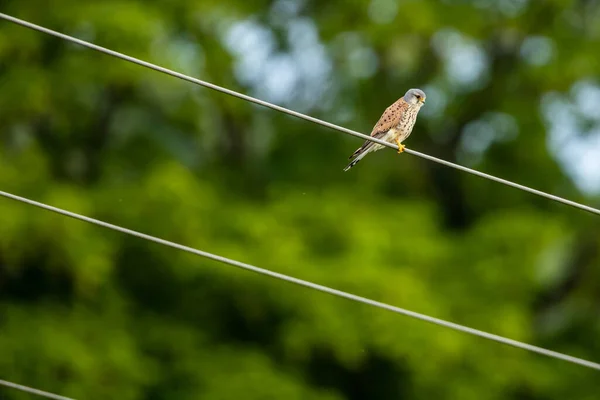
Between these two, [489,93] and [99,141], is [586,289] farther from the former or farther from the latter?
[99,141]

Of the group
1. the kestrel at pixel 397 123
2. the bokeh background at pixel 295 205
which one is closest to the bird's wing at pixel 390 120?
the kestrel at pixel 397 123

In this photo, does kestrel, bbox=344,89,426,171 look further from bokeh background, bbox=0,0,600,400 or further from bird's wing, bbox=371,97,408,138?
bokeh background, bbox=0,0,600,400

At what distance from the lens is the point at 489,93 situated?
47.9 ft

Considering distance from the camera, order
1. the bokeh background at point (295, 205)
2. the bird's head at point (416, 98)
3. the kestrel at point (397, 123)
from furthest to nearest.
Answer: the bokeh background at point (295, 205), the bird's head at point (416, 98), the kestrel at point (397, 123)

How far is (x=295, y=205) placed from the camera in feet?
41.8

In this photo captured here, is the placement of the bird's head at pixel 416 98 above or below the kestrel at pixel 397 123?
above

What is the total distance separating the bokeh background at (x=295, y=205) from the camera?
12.2 metres

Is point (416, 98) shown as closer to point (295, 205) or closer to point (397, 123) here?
point (397, 123)

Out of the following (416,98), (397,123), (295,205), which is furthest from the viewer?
(295,205)

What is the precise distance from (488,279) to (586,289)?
7.04 ft

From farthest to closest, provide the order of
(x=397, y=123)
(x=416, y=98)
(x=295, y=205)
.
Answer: (x=295, y=205) → (x=416, y=98) → (x=397, y=123)

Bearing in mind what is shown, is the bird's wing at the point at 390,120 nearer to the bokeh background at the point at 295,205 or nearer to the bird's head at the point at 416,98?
the bird's head at the point at 416,98

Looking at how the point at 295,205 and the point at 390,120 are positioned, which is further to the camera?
the point at 295,205

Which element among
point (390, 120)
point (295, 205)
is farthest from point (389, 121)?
point (295, 205)
